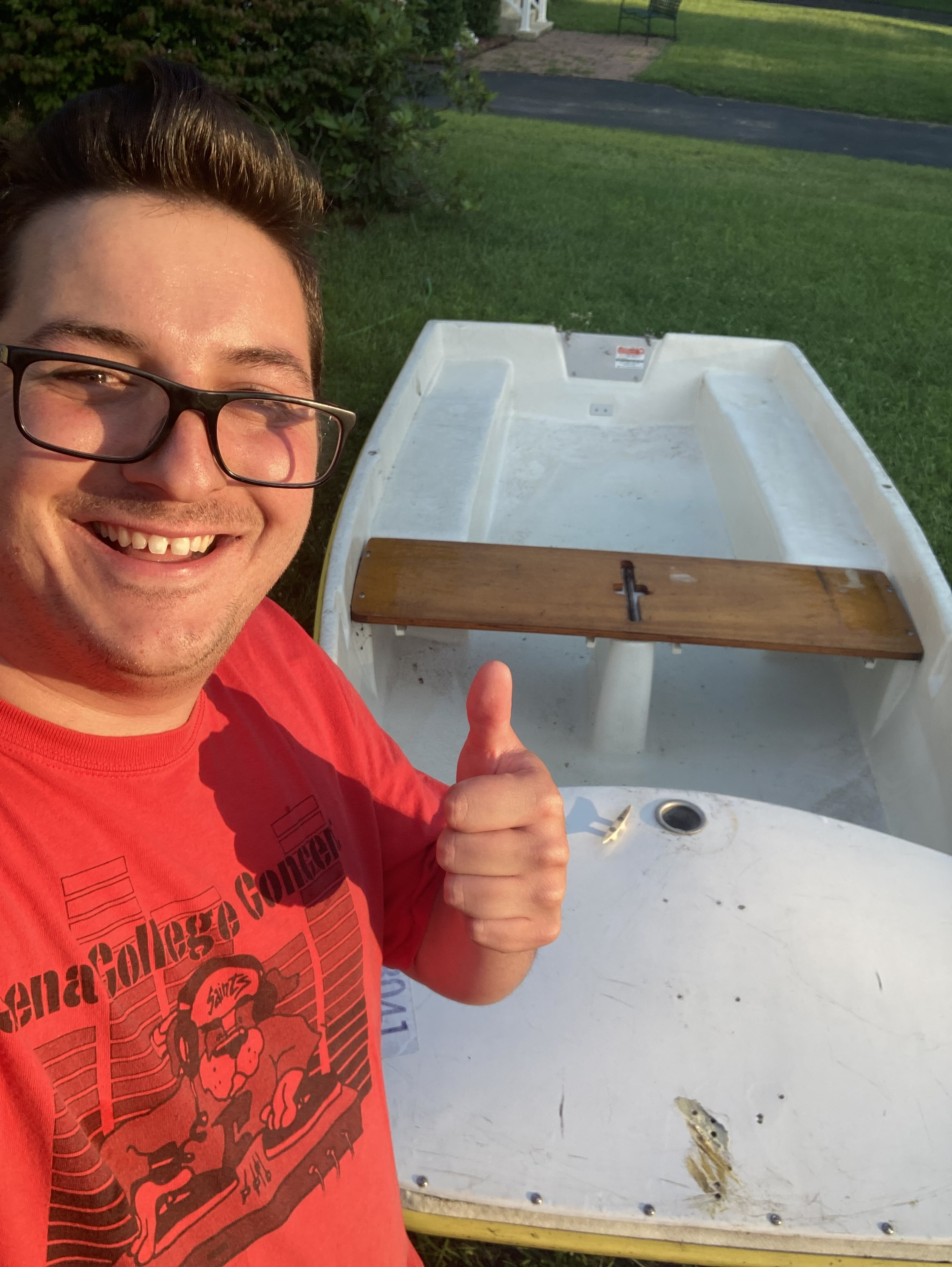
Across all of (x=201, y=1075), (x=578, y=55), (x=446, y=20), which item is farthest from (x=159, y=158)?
(x=578, y=55)

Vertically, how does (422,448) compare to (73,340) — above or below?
→ below

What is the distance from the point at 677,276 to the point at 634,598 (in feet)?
19.4

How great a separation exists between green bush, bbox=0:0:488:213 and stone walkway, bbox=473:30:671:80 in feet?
36.3

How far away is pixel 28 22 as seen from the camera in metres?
6.66

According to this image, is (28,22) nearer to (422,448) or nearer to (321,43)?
(321,43)

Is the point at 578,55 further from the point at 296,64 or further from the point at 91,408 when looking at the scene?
the point at 91,408

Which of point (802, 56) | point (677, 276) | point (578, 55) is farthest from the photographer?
point (802, 56)

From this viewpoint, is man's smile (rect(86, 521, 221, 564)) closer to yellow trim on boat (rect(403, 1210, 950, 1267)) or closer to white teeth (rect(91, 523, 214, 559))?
white teeth (rect(91, 523, 214, 559))

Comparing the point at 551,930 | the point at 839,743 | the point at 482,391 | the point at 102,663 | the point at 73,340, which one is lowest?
the point at 839,743

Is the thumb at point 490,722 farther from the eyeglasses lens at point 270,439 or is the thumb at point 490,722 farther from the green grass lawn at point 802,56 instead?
the green grass lawn at point 802,56

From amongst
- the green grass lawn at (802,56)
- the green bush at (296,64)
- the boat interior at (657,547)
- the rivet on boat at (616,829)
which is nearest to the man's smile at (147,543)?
the rivet on boat at (616,829)

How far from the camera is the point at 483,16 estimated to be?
2027 centimetres

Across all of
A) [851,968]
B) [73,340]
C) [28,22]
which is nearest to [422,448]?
[851,968]

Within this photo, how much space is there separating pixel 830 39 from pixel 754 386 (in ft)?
77.9
